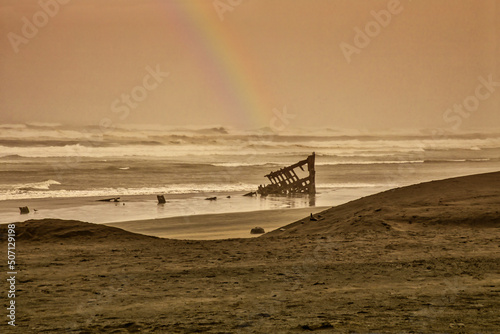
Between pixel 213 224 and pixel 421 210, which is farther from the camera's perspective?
pixel 213 224

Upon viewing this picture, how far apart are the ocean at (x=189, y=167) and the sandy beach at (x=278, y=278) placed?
9515 millimetres

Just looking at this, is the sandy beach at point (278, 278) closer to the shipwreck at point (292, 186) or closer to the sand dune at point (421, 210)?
the sand dune at point (421, 210)

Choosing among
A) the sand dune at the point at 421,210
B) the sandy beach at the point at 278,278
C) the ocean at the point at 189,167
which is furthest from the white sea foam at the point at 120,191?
the sandy beach at the point at 278,278

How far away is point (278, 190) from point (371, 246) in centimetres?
2096

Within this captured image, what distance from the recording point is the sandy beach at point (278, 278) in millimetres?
5918

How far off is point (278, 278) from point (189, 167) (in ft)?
152

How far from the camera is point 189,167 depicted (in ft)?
176

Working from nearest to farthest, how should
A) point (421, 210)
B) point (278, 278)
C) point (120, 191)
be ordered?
point (278, 278), point (421, 210), point (120, 191)

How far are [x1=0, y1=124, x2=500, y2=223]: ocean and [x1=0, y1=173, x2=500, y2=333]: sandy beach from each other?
31.2 ft

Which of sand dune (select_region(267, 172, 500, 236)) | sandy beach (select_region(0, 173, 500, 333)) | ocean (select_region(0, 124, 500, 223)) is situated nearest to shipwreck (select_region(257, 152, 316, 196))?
ocean (select_region(0, 124, 500, 223))

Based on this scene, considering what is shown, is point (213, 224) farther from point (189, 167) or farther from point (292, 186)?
point (189, 167)

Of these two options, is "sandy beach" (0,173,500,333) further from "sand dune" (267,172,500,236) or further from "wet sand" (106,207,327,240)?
"wet sand" (106,207,327,240)

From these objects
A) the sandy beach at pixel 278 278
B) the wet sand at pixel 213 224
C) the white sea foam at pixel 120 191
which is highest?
the white sea foam at pixel 120 191

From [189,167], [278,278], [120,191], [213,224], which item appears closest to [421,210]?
[278,278]
